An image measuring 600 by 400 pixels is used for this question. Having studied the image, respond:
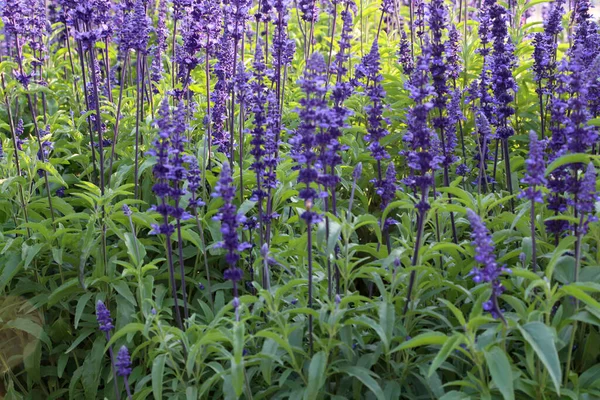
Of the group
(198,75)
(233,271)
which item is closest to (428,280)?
(233,271)

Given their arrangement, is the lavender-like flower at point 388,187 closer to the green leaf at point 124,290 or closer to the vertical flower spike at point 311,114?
the vertical flower spike at point 311,114

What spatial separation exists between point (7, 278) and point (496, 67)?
3.62 meters

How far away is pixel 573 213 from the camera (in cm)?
412

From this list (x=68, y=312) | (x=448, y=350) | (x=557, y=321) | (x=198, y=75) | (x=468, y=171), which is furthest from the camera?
(x=198, y=75)

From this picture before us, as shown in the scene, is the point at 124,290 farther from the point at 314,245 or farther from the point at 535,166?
the point at 535,166

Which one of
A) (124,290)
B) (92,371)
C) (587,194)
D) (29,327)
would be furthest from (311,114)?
(29,327)

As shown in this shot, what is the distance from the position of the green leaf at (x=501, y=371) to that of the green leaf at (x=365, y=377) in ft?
2.20

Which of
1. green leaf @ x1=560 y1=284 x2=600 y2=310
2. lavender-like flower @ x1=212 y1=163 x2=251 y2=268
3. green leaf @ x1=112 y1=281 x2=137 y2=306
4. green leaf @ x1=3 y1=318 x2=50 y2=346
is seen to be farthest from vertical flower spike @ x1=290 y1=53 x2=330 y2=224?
green leaf @ x1=3 y1=318 x2=50 y2=346

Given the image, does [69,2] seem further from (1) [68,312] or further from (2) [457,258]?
(2) [457,258]

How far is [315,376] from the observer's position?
3604mm

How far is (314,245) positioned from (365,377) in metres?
1.02

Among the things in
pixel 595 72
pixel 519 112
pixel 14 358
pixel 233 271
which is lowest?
pixel 14 358

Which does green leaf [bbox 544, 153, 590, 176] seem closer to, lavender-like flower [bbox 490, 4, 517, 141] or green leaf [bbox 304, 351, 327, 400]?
lavender-like flower [bbox 490, 4, 517, 141]

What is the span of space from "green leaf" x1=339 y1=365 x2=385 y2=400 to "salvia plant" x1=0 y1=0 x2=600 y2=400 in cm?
1
